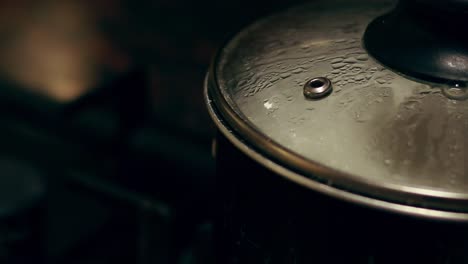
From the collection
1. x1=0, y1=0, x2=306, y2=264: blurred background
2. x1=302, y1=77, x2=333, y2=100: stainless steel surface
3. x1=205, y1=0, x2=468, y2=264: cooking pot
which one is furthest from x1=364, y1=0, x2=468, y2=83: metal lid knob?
x1=0, y1=0, x2=306, y2=264: blurred background

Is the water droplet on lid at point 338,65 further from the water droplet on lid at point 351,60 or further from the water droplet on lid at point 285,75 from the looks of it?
the water droplet on lid at point 285,75

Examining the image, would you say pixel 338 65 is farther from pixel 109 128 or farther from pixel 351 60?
pixel 109 128

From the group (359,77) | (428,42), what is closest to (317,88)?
(359,77)

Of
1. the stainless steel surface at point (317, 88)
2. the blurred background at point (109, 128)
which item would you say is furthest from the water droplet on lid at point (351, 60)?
the blurred background at point (109, 128)

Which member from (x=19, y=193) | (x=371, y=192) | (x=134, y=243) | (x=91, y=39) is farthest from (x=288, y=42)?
(x=91, y=39)

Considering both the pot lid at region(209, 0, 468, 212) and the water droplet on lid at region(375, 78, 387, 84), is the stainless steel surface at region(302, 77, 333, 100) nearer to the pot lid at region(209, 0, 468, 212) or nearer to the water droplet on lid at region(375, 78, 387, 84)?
the pot lid at region(209, 0, 468, 212)

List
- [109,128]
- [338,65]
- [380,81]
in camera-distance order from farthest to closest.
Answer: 1. [109,128]
2. [338,65]
3. [380,81]
